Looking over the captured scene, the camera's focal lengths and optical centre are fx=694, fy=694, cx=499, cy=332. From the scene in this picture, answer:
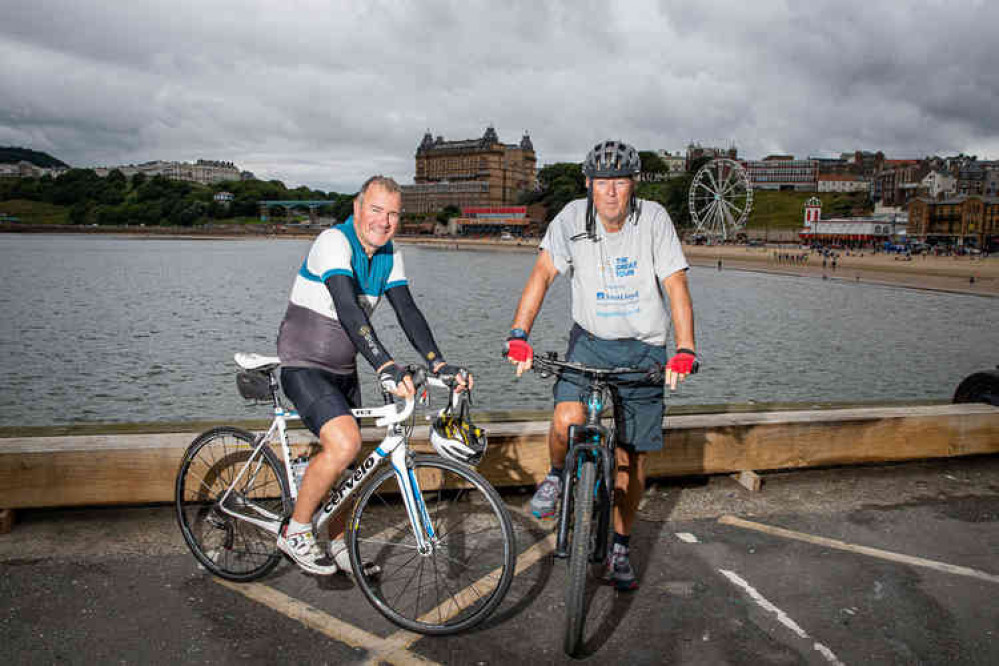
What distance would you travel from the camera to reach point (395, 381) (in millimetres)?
3434

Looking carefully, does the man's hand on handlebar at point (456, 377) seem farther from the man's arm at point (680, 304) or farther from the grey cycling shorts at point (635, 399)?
the man's arm at point (680, 304)

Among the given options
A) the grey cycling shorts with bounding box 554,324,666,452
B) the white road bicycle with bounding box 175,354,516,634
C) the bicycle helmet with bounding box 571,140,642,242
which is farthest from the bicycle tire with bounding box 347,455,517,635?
the bicycle helmet with bounding box 571,140,642,242

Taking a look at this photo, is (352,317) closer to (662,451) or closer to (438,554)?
(438,554)

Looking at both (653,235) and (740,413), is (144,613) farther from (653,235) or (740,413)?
(740,413)

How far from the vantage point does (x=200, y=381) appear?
753 inches

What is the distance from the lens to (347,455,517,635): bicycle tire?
349 cm

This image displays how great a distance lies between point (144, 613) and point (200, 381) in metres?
16.6

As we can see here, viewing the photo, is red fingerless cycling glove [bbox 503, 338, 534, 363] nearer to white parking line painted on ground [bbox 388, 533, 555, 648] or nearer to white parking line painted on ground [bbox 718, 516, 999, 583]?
white parking line painted on ground [bbox 388, 533, 555, 648]

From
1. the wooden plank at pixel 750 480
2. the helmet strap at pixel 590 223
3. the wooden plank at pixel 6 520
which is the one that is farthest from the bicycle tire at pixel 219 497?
the wooden plank at pixel 750 480

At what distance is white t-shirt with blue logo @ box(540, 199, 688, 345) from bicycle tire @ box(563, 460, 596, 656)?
3.07ft

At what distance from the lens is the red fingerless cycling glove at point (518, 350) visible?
365 centimetres

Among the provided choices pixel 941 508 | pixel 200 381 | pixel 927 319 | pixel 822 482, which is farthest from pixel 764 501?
pixel 927 319

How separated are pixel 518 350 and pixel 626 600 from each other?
162 cm

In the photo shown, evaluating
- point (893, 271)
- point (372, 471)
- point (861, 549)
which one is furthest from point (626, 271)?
point (893, 271)
